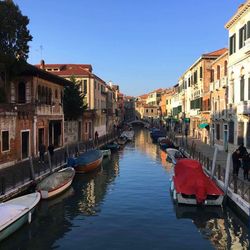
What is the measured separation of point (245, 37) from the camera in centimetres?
2802

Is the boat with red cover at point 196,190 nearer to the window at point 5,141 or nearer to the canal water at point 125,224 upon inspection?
the canal water at point 125,224

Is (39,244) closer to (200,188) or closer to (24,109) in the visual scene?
(200,188)

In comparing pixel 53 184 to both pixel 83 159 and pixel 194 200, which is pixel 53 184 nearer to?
pixel 194 200

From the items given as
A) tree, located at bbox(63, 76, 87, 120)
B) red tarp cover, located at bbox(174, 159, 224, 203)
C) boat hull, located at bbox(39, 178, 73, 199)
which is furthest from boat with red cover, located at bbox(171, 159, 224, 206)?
tree, located at bbox(63, 76, 87, 120)

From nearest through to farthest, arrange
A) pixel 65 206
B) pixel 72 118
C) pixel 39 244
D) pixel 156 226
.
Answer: pixel 39 244 → pixel 156 226 → pixel 65 206 → pixel 72 118

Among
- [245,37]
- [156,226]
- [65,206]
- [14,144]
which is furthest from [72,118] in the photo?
[156,226]

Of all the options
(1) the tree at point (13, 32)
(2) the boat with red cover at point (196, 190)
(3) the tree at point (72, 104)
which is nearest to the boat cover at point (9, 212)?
(2) the boat with red cover at point (196, 190)

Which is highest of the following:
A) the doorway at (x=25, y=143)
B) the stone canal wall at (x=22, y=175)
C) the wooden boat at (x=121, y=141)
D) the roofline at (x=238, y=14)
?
the roofline at (x=238, y=14)

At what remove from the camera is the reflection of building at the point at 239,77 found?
2749cm

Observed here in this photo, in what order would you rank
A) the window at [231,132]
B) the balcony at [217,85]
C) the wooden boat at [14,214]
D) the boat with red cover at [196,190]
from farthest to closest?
the balcony at [217,85], the window at [231,132], the boat with red cover at [196,190], the wooden boat at [14,214]

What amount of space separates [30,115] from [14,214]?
1634 centimetres

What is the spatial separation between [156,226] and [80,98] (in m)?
32.7

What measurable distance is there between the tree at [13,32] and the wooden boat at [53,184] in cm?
876

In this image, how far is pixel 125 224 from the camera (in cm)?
1599
